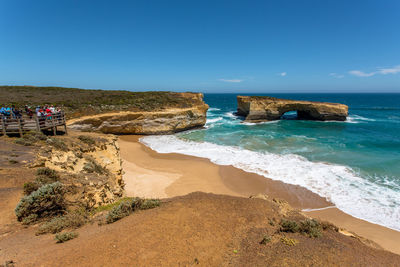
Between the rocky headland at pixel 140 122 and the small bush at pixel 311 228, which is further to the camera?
the rocky headland at pixel 140 122

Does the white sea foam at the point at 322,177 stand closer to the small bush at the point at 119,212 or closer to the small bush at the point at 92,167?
the small bush at the point at 92,167

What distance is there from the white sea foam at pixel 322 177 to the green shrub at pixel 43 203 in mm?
11298

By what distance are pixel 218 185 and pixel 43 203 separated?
8550 millimetres

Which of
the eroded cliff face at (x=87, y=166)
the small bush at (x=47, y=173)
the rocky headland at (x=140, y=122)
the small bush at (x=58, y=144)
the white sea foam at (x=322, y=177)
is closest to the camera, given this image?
the eroded cliff face at (x=87, y=166)

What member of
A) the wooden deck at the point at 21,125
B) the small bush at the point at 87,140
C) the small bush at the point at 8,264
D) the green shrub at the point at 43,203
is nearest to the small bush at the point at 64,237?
the small bush at the point at 8,264

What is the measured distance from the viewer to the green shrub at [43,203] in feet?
15.4

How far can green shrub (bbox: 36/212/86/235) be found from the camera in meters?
4.30

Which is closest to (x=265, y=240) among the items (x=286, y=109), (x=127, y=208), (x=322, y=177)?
(x=127, y=208)

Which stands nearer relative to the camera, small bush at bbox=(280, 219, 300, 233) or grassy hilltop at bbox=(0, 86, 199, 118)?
small bush at bbox=(280, 219, 300, 233)

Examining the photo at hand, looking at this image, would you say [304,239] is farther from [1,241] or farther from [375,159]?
[375,159]

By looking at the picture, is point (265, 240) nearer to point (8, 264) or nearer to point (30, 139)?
point (8, 264)

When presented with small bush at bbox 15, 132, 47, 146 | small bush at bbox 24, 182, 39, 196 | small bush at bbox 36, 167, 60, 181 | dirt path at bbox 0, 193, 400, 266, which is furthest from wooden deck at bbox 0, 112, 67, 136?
dirt path at bbox 0, 193, 400, 266

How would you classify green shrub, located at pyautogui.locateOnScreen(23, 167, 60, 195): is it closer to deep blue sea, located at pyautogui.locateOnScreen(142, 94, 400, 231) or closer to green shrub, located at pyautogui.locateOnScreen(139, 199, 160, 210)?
green shrub, located at pyautogui.locateOnScreen(139, 199, 160, 210)

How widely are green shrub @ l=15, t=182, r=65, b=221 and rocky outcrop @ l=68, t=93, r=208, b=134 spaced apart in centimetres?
1890
